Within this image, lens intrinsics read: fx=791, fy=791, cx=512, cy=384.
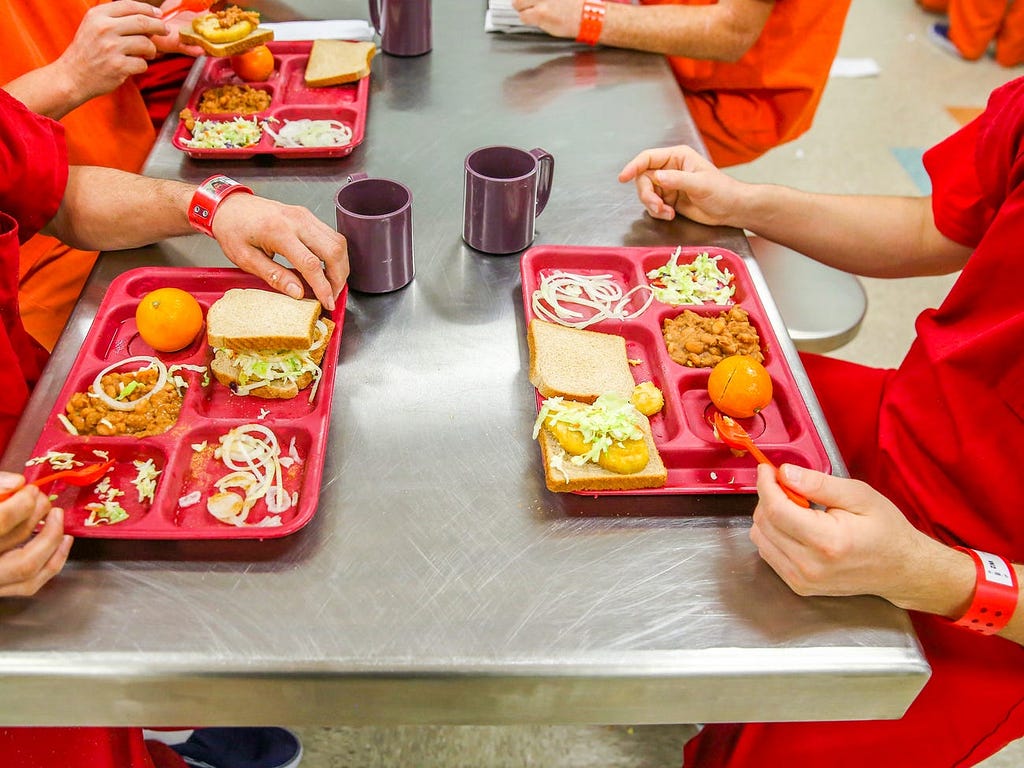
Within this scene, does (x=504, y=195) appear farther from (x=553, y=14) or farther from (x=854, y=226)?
(x=553, y=14)

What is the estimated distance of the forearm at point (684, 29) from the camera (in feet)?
6.41

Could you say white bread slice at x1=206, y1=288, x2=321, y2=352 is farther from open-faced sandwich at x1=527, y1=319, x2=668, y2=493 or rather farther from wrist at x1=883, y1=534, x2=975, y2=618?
wrist at x1=883, y1=534, x2=975, y2=618

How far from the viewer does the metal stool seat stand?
2162 millimetres

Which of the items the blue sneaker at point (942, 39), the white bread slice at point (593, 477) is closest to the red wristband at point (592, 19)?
the white bread slice at point (593, 477)

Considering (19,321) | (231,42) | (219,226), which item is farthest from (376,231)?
(231,42)

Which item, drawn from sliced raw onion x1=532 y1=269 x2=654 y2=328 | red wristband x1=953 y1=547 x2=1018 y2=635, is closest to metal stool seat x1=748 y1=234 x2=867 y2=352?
sliced raw onion x1=532 y1=269 x2=654 y2=328

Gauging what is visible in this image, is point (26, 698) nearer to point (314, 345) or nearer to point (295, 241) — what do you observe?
point (314, 345)

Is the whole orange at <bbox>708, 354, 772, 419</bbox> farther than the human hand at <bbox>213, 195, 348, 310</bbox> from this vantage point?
No

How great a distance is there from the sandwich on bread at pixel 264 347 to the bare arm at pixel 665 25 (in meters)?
1.20

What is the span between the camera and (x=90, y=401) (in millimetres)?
1096

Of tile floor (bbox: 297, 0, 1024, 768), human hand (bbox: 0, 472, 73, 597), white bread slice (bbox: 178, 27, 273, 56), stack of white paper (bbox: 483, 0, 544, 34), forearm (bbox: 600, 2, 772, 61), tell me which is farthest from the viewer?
stack of white paper (bbox: 483, 0, 544, 34)

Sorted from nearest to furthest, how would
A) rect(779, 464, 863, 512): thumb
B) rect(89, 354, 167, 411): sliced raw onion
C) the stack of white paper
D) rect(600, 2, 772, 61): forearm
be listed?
rect(779, 464, 863, 512): thumb, rect(89, 354, 167, 411): sliced raw onion, rect(600, 2, 772, 61): forearm, the stack of white paper

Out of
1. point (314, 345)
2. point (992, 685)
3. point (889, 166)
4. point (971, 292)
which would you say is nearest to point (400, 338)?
point (314, 345)

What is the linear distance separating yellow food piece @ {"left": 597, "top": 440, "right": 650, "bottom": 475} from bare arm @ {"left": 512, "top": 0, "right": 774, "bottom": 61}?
1.35 meters
